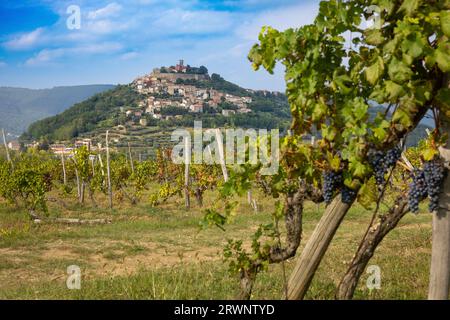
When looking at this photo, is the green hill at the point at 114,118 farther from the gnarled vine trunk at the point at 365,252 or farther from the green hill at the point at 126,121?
the gnarled vine trunk at the point at 365,252

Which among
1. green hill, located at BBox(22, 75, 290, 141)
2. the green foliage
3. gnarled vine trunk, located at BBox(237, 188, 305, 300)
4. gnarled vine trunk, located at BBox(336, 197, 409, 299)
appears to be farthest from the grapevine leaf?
green hill, located at BBox(22, 75, 290, 141)

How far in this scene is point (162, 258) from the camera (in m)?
10.0

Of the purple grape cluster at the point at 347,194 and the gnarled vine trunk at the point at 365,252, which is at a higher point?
the purple grape cluster at the point at 347,194

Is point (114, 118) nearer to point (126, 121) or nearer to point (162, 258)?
point (126, 121)

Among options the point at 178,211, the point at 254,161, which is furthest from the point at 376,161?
the point at 178,211

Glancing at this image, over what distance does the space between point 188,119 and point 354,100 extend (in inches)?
3867

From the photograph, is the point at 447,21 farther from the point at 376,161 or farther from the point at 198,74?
the point at 198,74

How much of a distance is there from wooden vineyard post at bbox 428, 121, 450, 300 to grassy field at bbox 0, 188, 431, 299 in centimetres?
152

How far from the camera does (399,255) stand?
25.8ft

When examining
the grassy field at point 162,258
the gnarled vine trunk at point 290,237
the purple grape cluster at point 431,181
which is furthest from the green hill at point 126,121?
the purple grape cluster at point 431,181

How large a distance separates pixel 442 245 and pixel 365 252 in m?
0.89

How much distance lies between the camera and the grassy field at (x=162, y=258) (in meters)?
4.91

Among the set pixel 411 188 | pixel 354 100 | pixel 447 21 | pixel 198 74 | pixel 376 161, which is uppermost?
pixel 198 74

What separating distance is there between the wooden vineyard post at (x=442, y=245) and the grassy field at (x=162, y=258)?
1517mm
